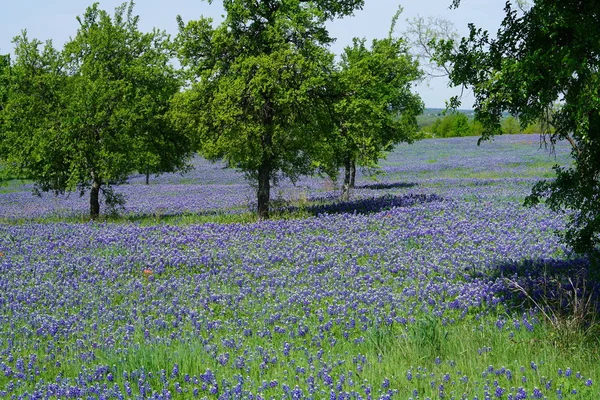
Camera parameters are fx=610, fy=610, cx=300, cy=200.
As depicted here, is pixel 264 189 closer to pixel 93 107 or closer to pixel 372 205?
pixel 372 205

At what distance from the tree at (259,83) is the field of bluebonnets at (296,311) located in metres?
2.65

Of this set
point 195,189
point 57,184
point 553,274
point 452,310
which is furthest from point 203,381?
point 195,189

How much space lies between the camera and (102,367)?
6105mm

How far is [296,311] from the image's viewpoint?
8.34 metres

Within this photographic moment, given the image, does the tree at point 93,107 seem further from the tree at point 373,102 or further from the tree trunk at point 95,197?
the tree at point 373,102

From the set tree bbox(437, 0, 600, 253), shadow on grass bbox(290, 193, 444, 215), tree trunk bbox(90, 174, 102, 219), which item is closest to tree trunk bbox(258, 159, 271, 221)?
shadow on grass bbox(290, 193, 444, 215)

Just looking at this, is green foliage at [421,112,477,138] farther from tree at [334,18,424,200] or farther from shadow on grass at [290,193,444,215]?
shadow on grass at [290,193,444,215]

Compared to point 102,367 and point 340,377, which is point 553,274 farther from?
point 102,367

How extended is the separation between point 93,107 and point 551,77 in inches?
637

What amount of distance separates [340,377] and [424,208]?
11.3m

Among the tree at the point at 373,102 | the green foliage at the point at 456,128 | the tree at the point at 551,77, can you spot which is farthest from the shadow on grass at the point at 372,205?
the green foliage at the point at 456,128

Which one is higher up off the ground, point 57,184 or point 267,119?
point 267,119

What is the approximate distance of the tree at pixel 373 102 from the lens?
17016mm

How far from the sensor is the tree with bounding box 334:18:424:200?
17.0 meters
